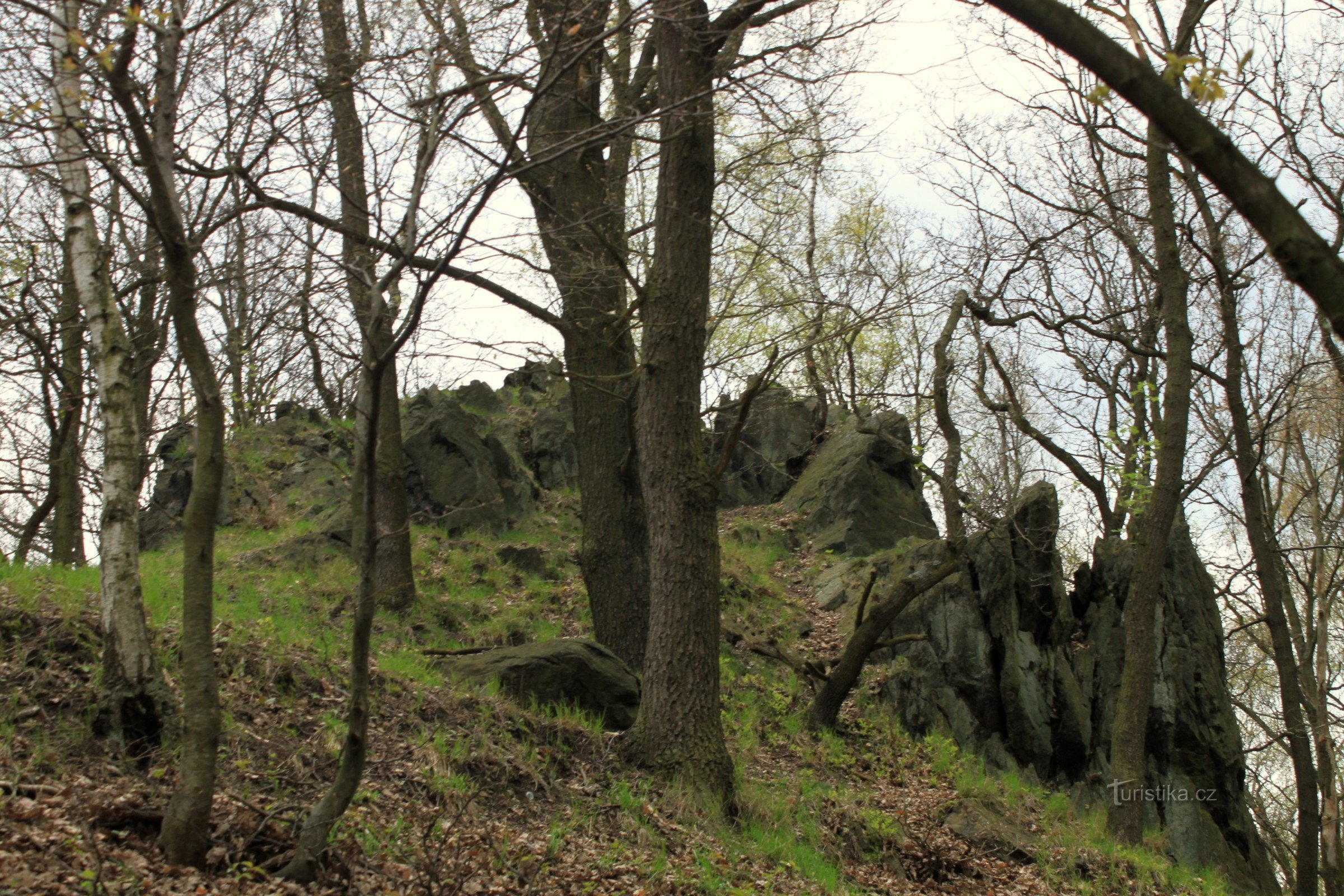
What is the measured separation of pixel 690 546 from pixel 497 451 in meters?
7.37

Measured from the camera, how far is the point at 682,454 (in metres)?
7.16

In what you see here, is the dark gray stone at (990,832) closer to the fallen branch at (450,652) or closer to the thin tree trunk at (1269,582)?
the fallen branch at (450,652)

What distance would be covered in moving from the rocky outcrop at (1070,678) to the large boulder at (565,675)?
432cm

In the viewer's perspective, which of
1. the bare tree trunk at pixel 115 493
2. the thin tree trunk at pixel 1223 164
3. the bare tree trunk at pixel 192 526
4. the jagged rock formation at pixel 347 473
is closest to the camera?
the thin tree trunk at pixel 1223 164

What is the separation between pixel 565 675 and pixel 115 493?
384 cm

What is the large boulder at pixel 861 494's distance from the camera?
47.9 ft

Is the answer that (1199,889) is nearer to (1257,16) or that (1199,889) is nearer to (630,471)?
(630,471)

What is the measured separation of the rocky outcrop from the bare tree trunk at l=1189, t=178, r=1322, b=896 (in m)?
0.75

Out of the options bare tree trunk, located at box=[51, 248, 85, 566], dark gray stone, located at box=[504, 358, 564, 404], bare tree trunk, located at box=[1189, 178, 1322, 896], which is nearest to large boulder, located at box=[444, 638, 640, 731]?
bare tree trunk, located at box=[51, 248, 85, 566]

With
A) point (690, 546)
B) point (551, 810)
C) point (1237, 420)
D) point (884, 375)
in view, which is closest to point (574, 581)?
point (690, 546)

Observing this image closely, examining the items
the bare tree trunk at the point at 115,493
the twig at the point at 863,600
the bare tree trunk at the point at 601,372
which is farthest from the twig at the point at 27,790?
the twig at the point at 863,600

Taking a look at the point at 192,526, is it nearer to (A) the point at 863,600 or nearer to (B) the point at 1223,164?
(B) the point at 1223,164

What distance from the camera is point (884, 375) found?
2350 cm

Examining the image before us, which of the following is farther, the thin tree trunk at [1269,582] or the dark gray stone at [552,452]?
the dark gray stone at [552,452]
